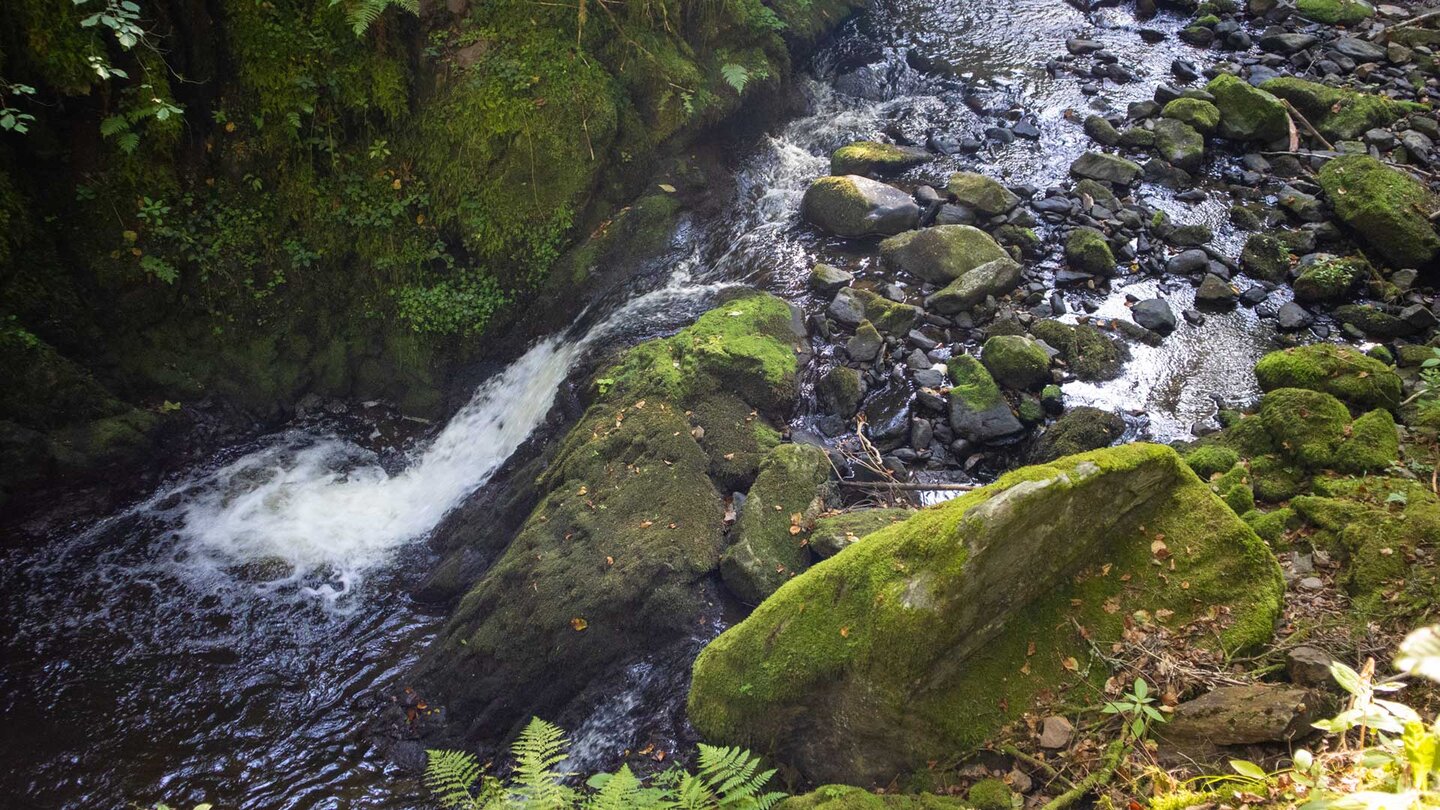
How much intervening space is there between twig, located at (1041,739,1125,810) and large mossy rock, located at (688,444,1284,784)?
387 millimetres

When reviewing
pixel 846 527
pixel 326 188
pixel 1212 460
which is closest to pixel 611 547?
pixel 846 527

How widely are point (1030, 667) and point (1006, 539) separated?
67cm

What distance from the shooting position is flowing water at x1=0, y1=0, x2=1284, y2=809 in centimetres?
533

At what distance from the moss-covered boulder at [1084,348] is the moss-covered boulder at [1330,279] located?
1.89 metres

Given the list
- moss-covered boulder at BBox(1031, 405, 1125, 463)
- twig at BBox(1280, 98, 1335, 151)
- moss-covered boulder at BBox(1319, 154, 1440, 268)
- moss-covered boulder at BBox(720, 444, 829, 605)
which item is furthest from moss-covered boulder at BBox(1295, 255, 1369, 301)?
moss-covered boulder at BBox(720, 444, 829, 605)

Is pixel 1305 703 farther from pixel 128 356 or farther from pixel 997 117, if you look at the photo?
pixel 128 356

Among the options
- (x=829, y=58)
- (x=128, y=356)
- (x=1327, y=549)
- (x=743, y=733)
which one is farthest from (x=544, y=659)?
(x=829, y=58)

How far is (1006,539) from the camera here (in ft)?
11.3

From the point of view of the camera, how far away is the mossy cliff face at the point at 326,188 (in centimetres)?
699

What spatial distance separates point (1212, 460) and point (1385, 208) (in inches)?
172

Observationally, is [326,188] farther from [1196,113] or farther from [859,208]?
[1196,113]

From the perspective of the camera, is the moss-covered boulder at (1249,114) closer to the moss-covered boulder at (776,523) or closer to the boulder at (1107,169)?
the boulder at (1107,169)

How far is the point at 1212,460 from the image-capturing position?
5230 mm

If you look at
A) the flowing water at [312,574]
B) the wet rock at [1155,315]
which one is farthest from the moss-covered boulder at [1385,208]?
the wet rock at [1155,315]
